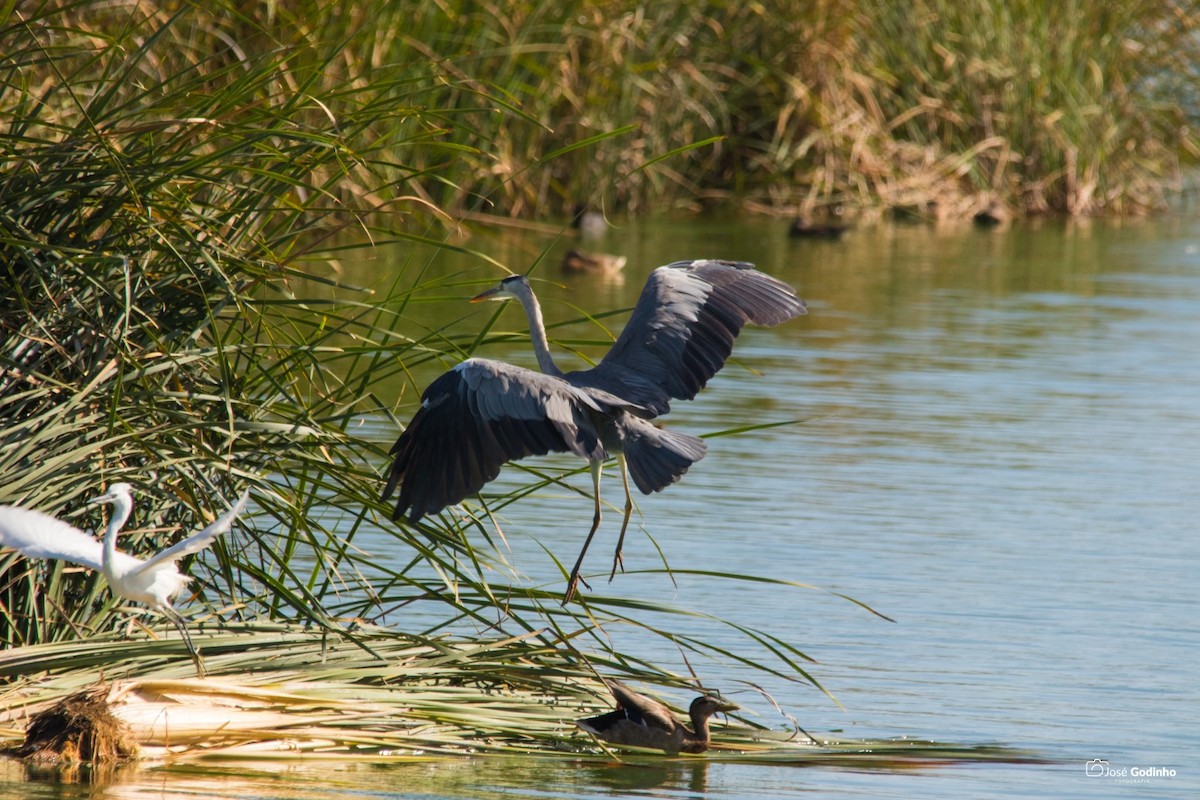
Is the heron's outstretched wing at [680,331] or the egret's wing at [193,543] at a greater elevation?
the heron's outstretched wing at [680,331]

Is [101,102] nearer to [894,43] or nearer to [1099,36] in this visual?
[894,43]

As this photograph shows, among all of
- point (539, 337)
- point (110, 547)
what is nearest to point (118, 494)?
point (110, 547)

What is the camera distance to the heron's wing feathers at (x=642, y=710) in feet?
13.8

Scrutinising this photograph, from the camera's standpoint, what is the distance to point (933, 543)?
21.5ft

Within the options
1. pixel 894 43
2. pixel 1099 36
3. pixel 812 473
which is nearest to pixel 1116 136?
pixel 1099 36

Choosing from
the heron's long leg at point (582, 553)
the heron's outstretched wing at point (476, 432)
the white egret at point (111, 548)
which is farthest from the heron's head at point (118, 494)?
the heron's long leg at point (582, 553)

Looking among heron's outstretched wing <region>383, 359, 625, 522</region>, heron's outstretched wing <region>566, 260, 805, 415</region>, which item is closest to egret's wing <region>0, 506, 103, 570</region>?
heron's outstretched wing <region>383, 359, 625, 522</region>

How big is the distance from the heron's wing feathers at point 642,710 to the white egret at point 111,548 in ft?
3.45

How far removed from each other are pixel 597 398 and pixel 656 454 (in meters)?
0.25

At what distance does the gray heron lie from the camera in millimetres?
4066

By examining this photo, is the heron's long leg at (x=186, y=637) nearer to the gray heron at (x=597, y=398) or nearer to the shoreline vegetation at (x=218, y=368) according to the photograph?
the shoreline vegetation at (x=218, y=368)

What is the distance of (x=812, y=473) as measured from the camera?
7.78 meters

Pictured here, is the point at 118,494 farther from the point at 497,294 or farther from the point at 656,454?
the point at 497,294

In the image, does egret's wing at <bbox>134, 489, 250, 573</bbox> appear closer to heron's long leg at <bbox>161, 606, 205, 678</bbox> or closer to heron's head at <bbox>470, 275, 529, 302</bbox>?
heron's long leg at <bbox>161, 606, 205, 678</bbox>
